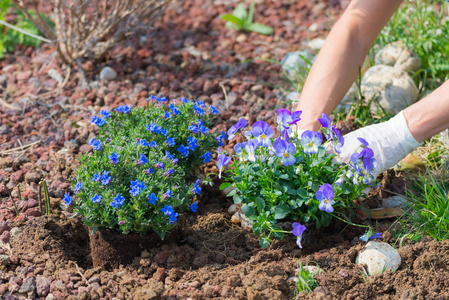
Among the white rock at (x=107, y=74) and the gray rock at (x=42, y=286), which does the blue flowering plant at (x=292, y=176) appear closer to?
the gray rock at (x=42, y=286)

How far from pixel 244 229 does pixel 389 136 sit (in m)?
0.81

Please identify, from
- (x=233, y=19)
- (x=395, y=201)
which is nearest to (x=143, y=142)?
(x=395, y=201)

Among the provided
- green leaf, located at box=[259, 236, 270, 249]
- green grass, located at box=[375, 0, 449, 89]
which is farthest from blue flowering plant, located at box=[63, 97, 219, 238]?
green grass, located at box=[375, 0, 449, 89]

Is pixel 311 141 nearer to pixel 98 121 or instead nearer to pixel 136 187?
pixel 136 187

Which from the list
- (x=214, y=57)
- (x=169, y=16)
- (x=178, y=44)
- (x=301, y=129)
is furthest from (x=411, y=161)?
(x=169, y=16)

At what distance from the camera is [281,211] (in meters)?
2.39

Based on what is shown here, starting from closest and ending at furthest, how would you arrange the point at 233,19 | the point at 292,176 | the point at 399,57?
the point at 292,176 < the point at 399,57 < the point at 233,19

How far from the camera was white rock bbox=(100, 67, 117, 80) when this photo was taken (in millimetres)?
3852

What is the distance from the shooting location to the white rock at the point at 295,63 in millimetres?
3780

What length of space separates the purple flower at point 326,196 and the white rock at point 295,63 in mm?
1573

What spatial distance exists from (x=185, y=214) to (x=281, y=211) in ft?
1.87

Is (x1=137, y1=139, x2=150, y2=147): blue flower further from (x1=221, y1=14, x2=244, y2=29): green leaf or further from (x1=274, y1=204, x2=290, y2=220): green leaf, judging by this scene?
(x1=221, y1=14, x2=244, y2=29): green leaf

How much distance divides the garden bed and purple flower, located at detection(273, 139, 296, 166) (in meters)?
0.40

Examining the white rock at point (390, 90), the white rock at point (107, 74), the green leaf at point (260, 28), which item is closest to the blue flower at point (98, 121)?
the white rock at point (107, 74)
